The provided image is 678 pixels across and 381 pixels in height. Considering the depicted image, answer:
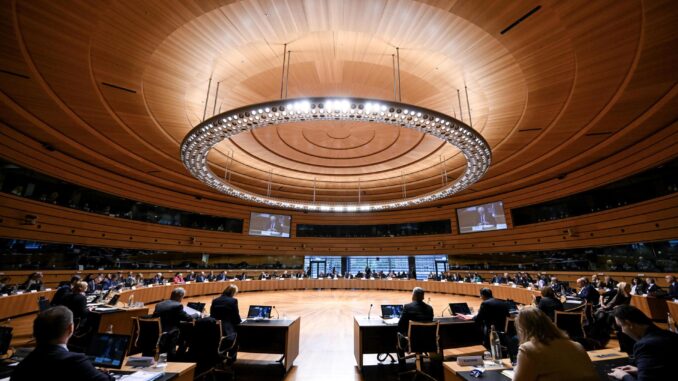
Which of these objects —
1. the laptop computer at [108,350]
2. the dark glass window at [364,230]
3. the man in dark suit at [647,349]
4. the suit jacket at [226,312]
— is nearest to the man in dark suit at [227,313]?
the suit jacket at [226,312]

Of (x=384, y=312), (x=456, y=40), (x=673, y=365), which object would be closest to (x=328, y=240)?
(x=384, y=312)

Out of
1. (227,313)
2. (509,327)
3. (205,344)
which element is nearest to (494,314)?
(509,327)

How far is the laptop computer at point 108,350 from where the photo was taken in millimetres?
2808

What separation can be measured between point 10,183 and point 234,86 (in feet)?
25.6

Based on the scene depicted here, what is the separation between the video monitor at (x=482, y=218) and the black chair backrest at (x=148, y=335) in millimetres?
14760

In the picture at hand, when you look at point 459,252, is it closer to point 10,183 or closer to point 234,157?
point 234,157

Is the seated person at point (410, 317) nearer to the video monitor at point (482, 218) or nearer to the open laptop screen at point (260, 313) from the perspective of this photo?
the open laptop screen at point (260, 313)

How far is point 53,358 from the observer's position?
1.77m

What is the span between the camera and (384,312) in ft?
17.9

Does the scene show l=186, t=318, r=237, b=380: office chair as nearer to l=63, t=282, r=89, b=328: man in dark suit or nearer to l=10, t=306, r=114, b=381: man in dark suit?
l=10, t=306, r=114, b=381: man in dark suit

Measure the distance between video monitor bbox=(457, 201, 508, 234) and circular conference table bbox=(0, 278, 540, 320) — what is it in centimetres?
303

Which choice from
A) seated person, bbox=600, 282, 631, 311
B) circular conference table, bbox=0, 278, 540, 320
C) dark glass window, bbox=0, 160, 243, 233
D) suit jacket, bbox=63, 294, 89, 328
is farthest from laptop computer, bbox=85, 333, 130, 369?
seated person, bbox=600, 282, 631, 311

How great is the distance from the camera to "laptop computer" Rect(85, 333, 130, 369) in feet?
9.21

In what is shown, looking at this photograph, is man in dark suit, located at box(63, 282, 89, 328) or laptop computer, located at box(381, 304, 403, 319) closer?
man in dark suit, located at box(63, 282, 89, 328)
